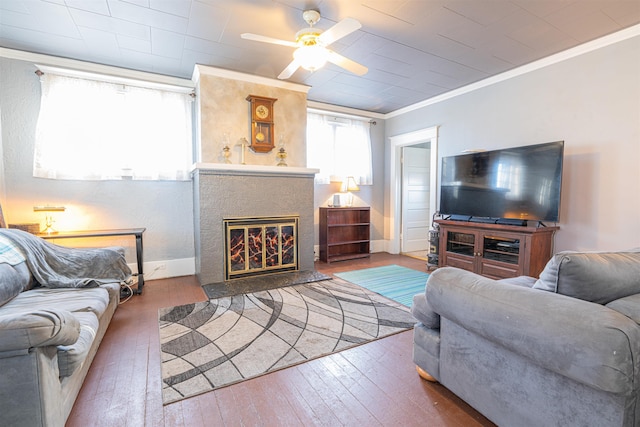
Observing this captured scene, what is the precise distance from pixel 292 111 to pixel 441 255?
9.49 ft

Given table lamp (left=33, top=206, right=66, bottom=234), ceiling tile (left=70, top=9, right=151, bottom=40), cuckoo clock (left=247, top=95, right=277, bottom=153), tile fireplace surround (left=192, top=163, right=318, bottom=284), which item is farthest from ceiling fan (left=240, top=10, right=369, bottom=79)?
table lamp (left=33, top=206, right=66, bottom=234)

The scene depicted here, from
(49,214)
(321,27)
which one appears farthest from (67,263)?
(321,27)

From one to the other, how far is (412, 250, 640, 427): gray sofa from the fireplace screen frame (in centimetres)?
265

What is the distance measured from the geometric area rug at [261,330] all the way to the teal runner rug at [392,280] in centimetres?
17

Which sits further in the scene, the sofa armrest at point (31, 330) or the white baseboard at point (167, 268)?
the white baseboard at point (167, 268)

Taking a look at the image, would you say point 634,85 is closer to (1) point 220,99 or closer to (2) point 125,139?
(1) point 220,99

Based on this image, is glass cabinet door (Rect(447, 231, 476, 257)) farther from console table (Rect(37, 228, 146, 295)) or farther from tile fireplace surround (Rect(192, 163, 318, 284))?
console table (Rect(37, 228, 146, 295))

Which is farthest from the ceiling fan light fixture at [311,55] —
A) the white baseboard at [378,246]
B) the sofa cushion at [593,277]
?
the white baseboard at [378,246]

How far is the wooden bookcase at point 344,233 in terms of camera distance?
479 centimetres

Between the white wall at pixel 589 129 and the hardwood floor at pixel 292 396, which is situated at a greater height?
the white wall at pixel 589 129

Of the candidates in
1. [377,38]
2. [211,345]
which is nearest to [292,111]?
[377,38]

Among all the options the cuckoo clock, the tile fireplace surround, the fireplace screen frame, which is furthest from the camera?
the cuckoo clock

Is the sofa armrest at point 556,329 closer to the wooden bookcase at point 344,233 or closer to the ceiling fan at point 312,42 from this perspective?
the ceiling fan at point 312,42

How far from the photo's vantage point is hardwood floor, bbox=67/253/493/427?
1.47 meters
